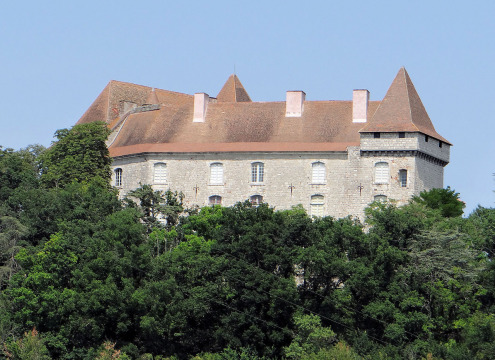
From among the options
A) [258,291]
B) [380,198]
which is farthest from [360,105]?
[258,291]

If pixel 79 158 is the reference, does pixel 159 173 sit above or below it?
below

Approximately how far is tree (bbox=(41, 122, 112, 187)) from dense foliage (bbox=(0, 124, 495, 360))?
9.82 meters

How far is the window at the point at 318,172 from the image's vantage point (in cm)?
7388

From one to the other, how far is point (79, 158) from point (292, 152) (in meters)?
12.6

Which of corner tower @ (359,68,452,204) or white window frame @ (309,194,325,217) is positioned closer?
corner tower @ (359,68,452,204)

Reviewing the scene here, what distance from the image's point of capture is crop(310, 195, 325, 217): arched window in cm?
7356

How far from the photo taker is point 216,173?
75.8 metres

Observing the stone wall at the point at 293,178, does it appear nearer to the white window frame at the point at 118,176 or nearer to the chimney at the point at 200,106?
the white window frame at the point at 118,176

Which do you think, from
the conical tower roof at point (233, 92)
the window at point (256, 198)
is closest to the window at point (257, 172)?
the window at point (256, 198)

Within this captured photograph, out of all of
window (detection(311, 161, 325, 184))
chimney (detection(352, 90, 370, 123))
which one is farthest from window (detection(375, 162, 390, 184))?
chimney (detection(352, 90, 370, 123))

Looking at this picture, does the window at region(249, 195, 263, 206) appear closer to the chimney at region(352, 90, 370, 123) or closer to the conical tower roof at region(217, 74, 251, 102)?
the chimney at region(352, 90, 370, 123)

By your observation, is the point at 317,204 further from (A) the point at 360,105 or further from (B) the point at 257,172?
(A) the point at 360,105

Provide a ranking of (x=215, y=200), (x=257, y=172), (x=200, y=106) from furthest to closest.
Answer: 1. (x=200, y=106)
2. (x=215, y=200)
3. (x=257, y=172)

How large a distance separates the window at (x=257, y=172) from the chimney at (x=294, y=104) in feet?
13.7
